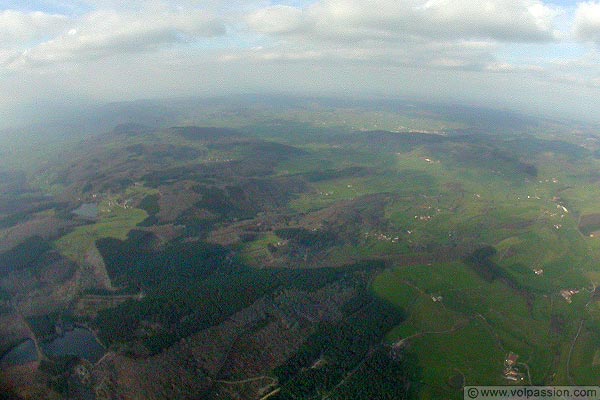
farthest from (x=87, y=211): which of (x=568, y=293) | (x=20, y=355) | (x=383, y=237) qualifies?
(x=568, y=293)

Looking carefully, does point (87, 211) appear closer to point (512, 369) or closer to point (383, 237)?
point (383, 237)

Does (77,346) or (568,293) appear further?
(568,293)

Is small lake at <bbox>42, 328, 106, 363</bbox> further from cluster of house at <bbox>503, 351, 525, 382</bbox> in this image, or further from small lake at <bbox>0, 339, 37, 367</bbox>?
cluster of house at <bbox>503, 351, 525, 382</bbox>

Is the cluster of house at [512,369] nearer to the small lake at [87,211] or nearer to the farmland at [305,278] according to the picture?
the farmland at [305,278]

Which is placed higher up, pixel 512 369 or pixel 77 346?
pixel 77 346

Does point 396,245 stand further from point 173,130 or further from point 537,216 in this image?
point 173,130

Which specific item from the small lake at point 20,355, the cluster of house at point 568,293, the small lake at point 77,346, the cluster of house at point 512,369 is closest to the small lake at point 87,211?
the small lake at point 77,346

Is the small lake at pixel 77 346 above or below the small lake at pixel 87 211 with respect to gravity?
above
